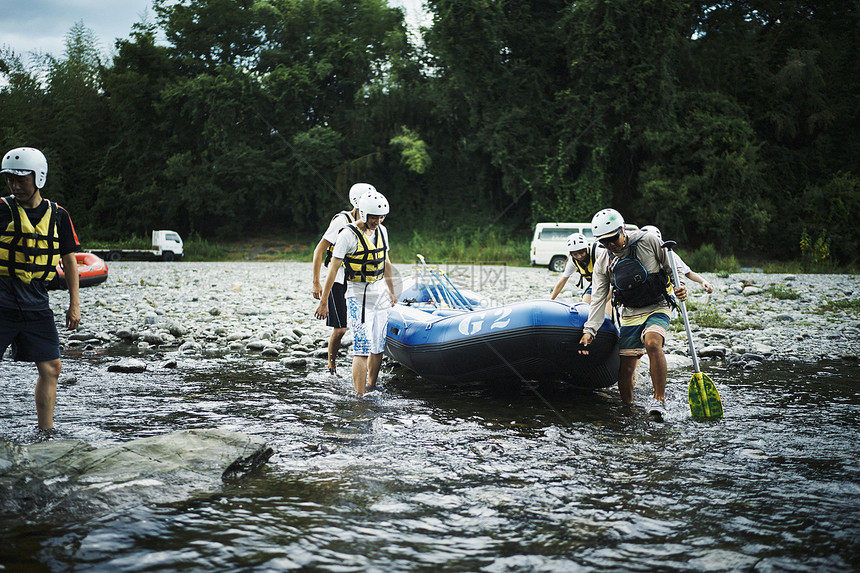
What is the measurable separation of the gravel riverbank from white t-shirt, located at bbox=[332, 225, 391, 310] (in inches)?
65.1

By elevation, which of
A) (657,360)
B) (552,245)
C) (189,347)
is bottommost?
(189,347)

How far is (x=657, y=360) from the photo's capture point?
4.72 metres

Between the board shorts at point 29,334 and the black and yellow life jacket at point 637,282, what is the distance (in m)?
3.68

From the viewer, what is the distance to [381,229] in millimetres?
5113

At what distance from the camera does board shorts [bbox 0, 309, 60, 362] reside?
138 inches

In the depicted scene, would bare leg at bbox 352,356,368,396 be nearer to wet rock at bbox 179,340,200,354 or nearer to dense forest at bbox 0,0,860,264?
wet rock at bbox 179,340,200,354

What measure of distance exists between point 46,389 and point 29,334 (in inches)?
14.6

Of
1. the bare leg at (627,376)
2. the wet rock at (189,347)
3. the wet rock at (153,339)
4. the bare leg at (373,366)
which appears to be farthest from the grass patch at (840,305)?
the wet rock at (153,339)

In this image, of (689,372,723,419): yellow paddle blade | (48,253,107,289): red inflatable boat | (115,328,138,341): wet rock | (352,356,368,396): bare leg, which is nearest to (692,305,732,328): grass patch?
(689,372,723,419): yellow paddle blade

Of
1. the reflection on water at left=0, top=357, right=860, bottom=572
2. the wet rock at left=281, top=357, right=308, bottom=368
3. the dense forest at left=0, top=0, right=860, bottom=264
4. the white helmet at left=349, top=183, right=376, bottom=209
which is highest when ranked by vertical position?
the dense forest at left=0, top=0, right=860, bottom=264

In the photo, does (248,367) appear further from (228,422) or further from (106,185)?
(106,185)

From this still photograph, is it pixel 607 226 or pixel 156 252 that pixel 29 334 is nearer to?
pixel 607 226

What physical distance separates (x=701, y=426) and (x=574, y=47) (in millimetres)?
22541

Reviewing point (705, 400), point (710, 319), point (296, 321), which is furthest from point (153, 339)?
point (710, 319)
